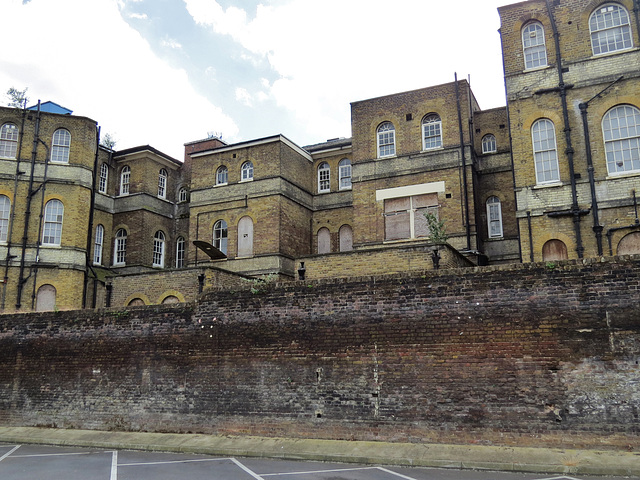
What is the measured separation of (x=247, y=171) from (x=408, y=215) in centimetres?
901

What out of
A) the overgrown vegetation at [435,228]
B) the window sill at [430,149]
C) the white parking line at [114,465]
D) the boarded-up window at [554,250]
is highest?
the window sill at [430,149]

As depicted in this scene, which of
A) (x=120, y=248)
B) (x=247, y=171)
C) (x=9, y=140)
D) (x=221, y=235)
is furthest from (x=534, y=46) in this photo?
(x=9, y=140)

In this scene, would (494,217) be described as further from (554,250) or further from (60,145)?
(60,145)

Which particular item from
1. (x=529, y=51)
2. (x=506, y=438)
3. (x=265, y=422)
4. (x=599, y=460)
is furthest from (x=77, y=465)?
(x=529, y=51)

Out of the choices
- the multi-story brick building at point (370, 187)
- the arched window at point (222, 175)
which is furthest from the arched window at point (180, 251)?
the arched window at point (222, 175)

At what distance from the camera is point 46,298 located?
2508 cm

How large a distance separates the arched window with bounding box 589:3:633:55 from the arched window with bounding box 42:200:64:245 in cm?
2368

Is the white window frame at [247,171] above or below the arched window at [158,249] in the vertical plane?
above

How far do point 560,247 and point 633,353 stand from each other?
8478 millimetres

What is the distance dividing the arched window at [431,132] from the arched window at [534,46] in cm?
481

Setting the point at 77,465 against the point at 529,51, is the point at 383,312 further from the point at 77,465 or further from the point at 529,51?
the point at 529,51

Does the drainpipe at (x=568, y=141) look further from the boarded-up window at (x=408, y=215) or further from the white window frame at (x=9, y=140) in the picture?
the white window frame at (x=9, y=140)

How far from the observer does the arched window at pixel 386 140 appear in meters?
24.5

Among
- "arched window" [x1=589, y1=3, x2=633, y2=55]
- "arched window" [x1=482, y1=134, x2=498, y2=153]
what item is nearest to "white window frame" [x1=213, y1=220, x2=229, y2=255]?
"arched window" [x1=482, y1=134, x2=498, y2=153]
